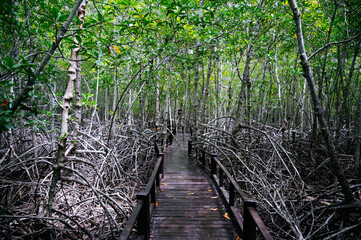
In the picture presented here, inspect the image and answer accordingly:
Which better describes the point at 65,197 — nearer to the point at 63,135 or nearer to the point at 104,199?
the point at 104,199

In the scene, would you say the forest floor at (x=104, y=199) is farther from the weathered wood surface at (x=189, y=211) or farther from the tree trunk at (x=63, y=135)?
the weathered wood surface at (x=189, y=211)

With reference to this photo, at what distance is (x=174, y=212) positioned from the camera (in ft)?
10.1

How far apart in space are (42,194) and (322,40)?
781cm

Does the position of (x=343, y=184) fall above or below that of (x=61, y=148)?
below

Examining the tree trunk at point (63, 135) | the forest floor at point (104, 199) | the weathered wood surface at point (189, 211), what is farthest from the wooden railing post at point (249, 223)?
the tree trunk at point (63, 135)

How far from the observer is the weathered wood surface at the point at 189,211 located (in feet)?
8.36

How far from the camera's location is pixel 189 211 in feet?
10.2

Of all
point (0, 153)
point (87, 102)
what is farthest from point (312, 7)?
point (0, 153)

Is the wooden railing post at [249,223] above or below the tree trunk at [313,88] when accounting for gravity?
below

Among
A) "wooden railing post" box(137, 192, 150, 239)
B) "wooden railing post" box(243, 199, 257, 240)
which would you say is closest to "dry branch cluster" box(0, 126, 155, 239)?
"wooden railing post" box(137, 192, 150, 239)

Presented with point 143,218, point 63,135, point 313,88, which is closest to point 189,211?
point 143,218

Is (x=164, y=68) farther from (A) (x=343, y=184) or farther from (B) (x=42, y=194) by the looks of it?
(A) (x=343, y=184)

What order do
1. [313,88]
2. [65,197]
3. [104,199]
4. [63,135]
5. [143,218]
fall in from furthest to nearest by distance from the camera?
1. [104,199]
2. [65,197]
3. [143,218]
4. [63,135]
5. [313,88]

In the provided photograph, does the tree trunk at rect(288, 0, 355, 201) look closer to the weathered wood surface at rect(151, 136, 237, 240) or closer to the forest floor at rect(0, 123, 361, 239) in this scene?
the forest floor at rect(0, 123, 361, 239)
